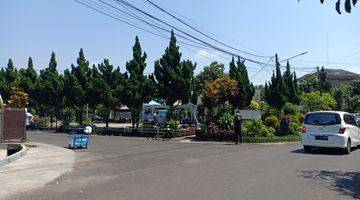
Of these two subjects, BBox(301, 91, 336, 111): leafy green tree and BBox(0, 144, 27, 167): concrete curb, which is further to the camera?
BBox(301, 91, 336, 111): leafy green tree

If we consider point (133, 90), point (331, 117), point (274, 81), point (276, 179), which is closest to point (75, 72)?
point (133, 90)

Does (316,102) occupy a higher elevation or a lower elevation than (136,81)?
lower

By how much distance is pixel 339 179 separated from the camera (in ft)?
38.8

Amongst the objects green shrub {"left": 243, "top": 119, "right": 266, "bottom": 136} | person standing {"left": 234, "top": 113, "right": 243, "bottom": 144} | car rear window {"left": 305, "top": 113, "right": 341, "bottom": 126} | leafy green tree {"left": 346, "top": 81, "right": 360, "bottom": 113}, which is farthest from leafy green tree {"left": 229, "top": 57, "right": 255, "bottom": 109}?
leafy green tree {"left": 346, "top": 81, "right": 360, "bottom": 113}

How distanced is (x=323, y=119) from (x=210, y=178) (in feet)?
28.2

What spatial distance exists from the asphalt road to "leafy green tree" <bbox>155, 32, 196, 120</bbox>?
1396 centimetres

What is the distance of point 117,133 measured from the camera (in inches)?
1363

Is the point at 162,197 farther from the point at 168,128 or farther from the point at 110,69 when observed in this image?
the point at 110,69

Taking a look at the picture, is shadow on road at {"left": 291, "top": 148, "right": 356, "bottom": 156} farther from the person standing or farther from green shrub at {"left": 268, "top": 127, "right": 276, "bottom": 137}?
green shrub at {"left": 268, "top": 127, "right": 276, "bottom": 137}

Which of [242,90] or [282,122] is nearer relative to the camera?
[282,122]

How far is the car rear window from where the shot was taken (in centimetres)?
1859

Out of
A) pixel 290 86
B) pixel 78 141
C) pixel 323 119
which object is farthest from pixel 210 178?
pixel 290 86

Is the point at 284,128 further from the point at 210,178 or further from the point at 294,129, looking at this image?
the point at 210,178

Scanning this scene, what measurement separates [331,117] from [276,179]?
8.00m
